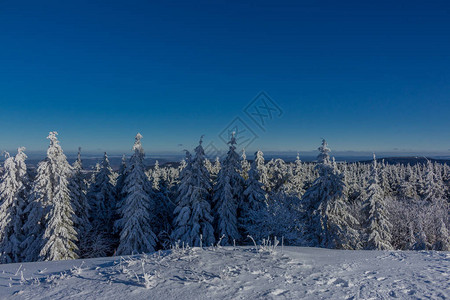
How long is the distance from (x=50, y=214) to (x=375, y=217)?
27.0 meters

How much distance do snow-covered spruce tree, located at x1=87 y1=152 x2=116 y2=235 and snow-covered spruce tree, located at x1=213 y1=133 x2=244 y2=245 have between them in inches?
519

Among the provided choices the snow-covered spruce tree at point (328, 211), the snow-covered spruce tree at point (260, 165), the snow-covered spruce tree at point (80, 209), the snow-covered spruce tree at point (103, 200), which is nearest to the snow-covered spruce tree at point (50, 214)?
the snow-covered spruce tree at point (80, 209)

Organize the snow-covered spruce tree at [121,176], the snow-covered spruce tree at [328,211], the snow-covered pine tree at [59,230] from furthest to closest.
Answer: the snow-covered spruce tree at [121,176] → the snow-covered spruce tree at [328,211] → the snow-covered pine tree at [59,230]

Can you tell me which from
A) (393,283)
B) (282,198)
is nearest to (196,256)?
(393,283)

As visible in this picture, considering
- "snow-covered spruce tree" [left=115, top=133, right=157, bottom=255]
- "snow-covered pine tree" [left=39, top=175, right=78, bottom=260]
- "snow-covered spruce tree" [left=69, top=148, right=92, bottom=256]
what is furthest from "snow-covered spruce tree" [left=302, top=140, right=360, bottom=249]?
"snow-covered spruce tree" [left=69, top=148, right=92, bottom=256]

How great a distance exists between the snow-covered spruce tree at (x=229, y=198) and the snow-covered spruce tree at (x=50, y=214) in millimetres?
11977

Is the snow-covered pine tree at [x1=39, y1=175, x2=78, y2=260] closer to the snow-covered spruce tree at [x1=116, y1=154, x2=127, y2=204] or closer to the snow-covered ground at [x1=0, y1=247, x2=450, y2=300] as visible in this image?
the snow-covered spruce tree at [x1=116, y1=154, x2=127, y2=204]

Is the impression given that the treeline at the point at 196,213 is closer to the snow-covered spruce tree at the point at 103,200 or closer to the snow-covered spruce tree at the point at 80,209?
the snow-covered spruce tree at the point at 80,209

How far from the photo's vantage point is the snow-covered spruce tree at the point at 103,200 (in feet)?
92.1

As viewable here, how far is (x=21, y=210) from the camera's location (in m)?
20.9

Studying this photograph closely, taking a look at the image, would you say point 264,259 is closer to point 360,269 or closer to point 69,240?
point 360,269

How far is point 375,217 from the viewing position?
22219 millimetres

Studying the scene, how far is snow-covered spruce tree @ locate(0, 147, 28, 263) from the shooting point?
19.7 m

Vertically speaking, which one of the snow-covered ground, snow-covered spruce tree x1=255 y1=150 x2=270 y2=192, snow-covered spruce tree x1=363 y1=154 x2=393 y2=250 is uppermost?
snow-covered spruce tree x1=255 y1=150 x2=270 y2=192
